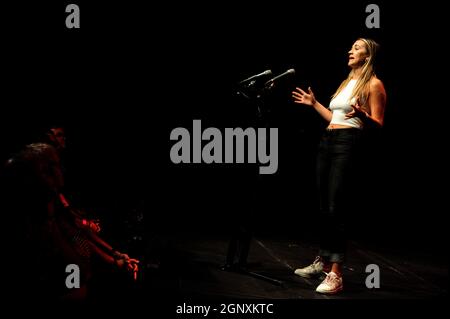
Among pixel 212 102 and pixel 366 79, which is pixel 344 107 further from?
pixel 212 102

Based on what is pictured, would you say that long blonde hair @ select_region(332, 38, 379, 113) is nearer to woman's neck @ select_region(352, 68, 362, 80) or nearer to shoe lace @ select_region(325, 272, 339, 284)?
woman's neck @ select_region(352, 68, 362, 80)

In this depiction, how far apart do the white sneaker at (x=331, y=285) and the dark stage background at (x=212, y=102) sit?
563mm

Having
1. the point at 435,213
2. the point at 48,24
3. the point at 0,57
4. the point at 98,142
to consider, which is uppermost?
the point at 48,24

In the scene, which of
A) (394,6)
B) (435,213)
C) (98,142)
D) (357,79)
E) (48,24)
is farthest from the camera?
(435,213)

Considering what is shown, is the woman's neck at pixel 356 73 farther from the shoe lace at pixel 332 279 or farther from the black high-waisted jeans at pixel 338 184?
the shoe lace at pixel 332 279

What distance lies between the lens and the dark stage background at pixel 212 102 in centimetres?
311

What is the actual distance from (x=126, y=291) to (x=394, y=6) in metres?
3.41

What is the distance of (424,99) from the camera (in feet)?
15.2

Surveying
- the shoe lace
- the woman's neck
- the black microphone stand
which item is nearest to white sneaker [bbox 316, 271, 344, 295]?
the shoe lace

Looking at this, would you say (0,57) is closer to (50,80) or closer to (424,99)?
(50,80)

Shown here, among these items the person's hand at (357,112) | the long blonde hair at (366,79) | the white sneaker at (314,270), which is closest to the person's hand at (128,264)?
the white sneaker at (314,270)

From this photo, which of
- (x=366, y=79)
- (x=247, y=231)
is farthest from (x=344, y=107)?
(x=247, y=231)

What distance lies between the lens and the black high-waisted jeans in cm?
230

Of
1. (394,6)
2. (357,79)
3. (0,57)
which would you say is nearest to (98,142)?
(0,57)
